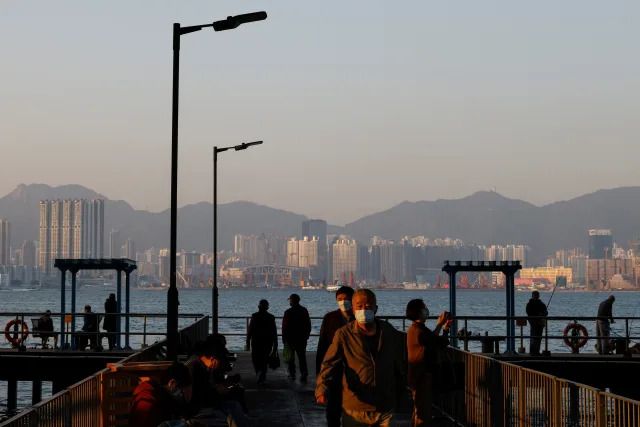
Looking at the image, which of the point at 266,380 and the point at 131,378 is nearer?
the point at 131,378

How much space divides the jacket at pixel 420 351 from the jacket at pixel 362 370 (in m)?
2.37

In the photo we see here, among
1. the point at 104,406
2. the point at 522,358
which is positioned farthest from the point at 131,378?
the point at 522,358

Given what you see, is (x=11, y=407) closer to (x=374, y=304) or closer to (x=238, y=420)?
(x=238, y=420)

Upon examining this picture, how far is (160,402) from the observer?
441 inches

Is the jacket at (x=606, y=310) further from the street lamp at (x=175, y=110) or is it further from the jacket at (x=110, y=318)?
the street lamp at (x=175, y=110)

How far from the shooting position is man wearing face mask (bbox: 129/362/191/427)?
1116cm

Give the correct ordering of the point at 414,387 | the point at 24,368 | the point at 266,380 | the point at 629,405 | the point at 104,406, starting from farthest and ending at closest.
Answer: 1. the point at 24,368
2. the point at 266,380
3. the point at 104,406
4. the point at 414,387
5. the point at 629,405

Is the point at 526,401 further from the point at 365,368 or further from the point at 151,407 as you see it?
the point at 151,407

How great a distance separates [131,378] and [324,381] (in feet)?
16.2

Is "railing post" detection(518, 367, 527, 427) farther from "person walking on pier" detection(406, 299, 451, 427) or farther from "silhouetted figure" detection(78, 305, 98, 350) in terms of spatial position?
"silhouetted figure" detection(78, 305, 98, 350)

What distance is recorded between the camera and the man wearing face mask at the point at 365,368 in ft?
36.3

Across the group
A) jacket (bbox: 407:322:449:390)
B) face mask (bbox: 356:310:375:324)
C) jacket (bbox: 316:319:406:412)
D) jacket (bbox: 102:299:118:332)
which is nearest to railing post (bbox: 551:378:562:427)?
jacket (bbox: 407:322:449:390)

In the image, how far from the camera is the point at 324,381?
11172 millimetres

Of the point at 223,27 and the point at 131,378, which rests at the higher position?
the point at 223,27
